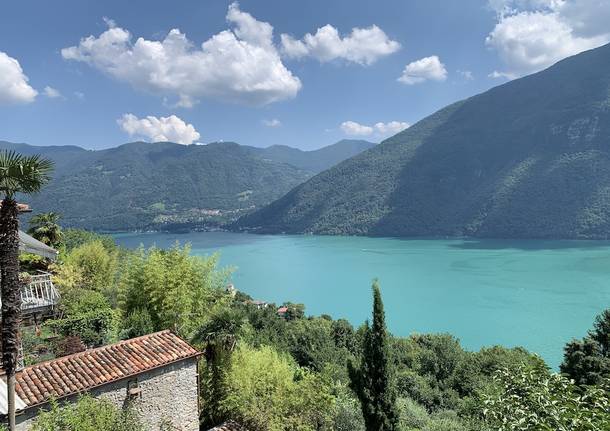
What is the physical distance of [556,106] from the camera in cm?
17412

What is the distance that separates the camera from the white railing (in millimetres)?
12695

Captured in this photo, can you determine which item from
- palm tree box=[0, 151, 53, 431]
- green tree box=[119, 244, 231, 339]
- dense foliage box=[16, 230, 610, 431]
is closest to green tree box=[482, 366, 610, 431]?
dense foliage box=[16, 230, 610, 431]

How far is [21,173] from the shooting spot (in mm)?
4883

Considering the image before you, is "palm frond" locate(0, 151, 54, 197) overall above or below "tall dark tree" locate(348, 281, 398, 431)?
above

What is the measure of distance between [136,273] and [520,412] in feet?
41.7

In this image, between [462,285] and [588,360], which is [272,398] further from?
[462,285]

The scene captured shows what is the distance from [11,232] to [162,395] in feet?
17.9

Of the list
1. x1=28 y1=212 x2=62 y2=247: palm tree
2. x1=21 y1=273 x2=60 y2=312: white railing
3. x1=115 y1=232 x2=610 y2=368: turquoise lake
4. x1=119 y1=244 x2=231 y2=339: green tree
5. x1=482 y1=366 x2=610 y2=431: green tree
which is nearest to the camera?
x1=482 y1=366 x2=610 y2=431: green tree

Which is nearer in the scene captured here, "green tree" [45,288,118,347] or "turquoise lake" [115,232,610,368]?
"green tree" [45,288,118,347]

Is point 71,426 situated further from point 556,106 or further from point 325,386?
point 556,106

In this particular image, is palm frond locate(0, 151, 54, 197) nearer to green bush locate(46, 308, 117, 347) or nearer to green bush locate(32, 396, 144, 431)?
green bush locate(32, 396, 144, 431)

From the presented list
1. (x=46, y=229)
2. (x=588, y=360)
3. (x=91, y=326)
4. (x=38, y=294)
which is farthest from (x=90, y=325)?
(x=588, y=360)

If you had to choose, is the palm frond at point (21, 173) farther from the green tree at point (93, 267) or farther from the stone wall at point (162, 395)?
the green tree at point (93, 267)

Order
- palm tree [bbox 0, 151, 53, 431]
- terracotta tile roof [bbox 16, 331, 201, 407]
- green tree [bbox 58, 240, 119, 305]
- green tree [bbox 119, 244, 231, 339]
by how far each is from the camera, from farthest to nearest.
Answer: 1. green tree [bbox 58, 240, 119, 305]
2. green tree [bbox 119, 244, 231, 339]
3. terracotta tile roof [bbox 16, 331, 201, 407]
4. palm tree [bbox 0, 151, 53, 431]
